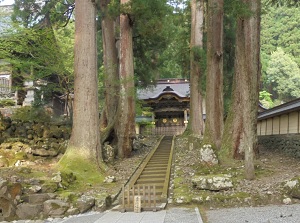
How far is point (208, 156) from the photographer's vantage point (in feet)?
29.8

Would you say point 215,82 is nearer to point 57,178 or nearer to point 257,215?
point 257,215

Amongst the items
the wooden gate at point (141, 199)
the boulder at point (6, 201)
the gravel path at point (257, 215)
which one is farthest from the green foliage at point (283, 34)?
the boulder at point (6, 201)

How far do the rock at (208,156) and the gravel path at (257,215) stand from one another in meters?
2.44

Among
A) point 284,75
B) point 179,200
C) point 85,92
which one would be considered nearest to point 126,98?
point 85,92

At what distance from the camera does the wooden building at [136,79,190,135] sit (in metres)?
26.2

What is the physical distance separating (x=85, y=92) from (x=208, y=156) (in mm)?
4211

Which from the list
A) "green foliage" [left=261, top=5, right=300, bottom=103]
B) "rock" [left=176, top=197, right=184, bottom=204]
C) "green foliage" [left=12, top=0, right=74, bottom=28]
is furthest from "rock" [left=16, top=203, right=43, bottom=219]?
"green foliage" [left=261, top=5, right=300, bottom=103]

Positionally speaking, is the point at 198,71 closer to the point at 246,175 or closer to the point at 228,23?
the point at 228,23

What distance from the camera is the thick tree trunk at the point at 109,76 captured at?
12164mm

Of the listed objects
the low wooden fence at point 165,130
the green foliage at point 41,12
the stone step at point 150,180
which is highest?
the green foliage at point 41,12

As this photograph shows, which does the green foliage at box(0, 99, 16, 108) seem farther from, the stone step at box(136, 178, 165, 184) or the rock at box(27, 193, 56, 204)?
the rock at box(27, 193, 56, 204)

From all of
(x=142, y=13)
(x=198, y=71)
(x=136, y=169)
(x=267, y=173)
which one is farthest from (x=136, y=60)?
(x=267, y=173)

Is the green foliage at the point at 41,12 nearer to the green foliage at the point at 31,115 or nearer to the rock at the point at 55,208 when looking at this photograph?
the green foliage at the point at 31,115

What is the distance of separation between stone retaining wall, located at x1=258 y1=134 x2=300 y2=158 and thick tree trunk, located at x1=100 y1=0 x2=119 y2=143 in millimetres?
6935
